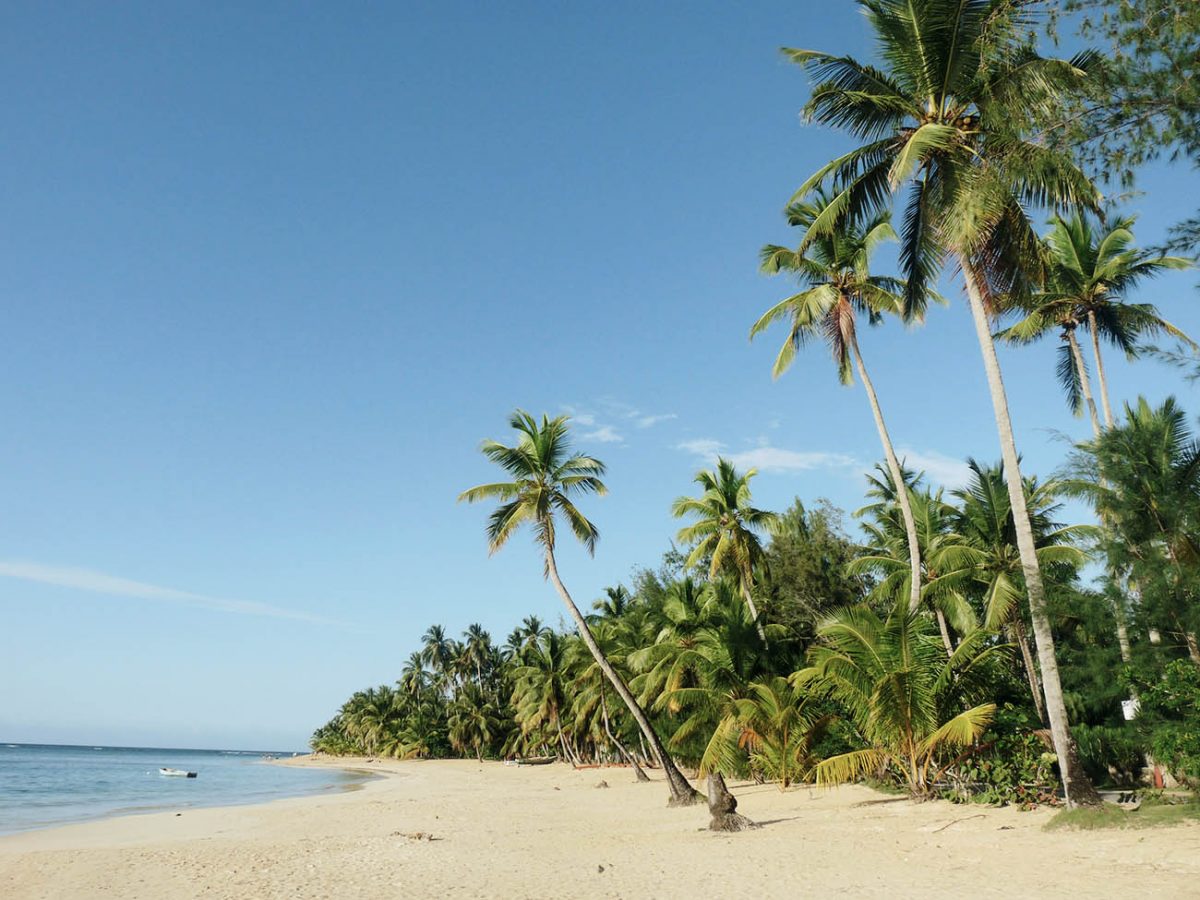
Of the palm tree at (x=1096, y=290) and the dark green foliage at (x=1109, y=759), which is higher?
the palm tree at (x=1096, y=290)

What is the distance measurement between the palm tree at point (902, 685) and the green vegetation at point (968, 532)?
0.17ft

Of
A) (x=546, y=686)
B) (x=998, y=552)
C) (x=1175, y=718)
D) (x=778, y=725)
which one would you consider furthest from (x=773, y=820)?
(x=546, y=686)

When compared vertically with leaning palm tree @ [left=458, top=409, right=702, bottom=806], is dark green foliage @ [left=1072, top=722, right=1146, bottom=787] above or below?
below

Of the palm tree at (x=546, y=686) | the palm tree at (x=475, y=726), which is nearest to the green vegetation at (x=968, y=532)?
the palm tree at (x=546, y=686)

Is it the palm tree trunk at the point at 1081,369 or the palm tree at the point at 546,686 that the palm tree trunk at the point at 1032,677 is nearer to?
the palm tree trunk at the point at 1081,369

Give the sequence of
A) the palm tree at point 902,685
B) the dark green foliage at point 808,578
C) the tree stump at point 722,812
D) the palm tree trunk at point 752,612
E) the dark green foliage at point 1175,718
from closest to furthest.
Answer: the dark green foliage at point 1175,718
the tree stump at point 722,812
the palm tree at point 902,685
the palm tree trunk at point 752,612
the dark green foliage at point 808,578

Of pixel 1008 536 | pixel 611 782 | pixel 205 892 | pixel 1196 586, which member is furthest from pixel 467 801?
pixel 1196 586

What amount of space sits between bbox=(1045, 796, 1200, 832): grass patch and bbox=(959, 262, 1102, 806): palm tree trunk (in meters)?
0.41

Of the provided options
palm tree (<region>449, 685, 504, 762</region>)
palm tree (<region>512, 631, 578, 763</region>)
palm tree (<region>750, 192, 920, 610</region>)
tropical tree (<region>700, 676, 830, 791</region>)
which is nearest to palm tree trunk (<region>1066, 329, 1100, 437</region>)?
Result: palm tree (<region>750, 192, 920, 610</region>)

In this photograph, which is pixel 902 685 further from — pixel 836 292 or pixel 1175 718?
pixel 836 292

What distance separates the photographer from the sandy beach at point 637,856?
363 inches

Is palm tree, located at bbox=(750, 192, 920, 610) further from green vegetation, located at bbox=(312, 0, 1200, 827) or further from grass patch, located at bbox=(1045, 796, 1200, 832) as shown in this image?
grass patch, located at bbox=(1045, 796, 1200, 832)

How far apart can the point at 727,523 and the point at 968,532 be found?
7.82 meters

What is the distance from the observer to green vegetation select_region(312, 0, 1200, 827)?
11570 mm
